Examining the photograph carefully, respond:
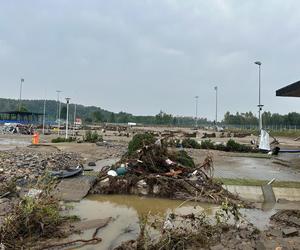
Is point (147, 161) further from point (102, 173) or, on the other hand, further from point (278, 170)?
point (278, 170)

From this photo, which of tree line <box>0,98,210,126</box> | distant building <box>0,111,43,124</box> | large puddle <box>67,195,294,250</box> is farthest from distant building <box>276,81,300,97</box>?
tree line <box>0,98,210,126</box>

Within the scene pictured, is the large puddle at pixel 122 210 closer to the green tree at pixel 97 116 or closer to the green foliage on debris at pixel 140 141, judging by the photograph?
the green foliage on debris at pixel 140 141

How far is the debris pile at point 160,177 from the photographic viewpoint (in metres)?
12.8

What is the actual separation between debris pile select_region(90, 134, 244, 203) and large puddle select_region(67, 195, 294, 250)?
37 centimetres

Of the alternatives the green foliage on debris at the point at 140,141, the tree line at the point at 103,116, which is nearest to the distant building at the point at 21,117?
the tree line at the point at 103,116

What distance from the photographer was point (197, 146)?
34.0 meters

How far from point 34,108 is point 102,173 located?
144344 millimetres

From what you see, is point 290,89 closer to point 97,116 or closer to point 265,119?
point 265,119

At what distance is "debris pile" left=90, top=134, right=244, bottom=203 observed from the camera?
12.8 metres

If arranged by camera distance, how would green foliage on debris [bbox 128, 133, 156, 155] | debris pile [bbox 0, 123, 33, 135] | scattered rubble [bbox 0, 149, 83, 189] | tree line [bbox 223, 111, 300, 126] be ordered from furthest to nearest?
tree line [bbox 223, 111, 300, 126], debris pile [bbox 0, 123, 33, 135], green foliage on debris [bbox 128, 133, 156, 155], scattered rubble [bbox 0, 149, 83, 189]

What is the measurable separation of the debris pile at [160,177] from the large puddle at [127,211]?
370mm

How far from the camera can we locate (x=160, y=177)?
1316cm

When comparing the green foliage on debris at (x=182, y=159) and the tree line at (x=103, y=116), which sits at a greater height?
the tree line at (x=103, y=116)

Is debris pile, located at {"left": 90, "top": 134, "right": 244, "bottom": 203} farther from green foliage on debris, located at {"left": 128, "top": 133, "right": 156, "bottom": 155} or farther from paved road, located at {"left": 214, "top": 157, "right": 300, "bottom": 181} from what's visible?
paved road, located at {"left": 214, "top": 157, "right": 300, "bottom": 181}
